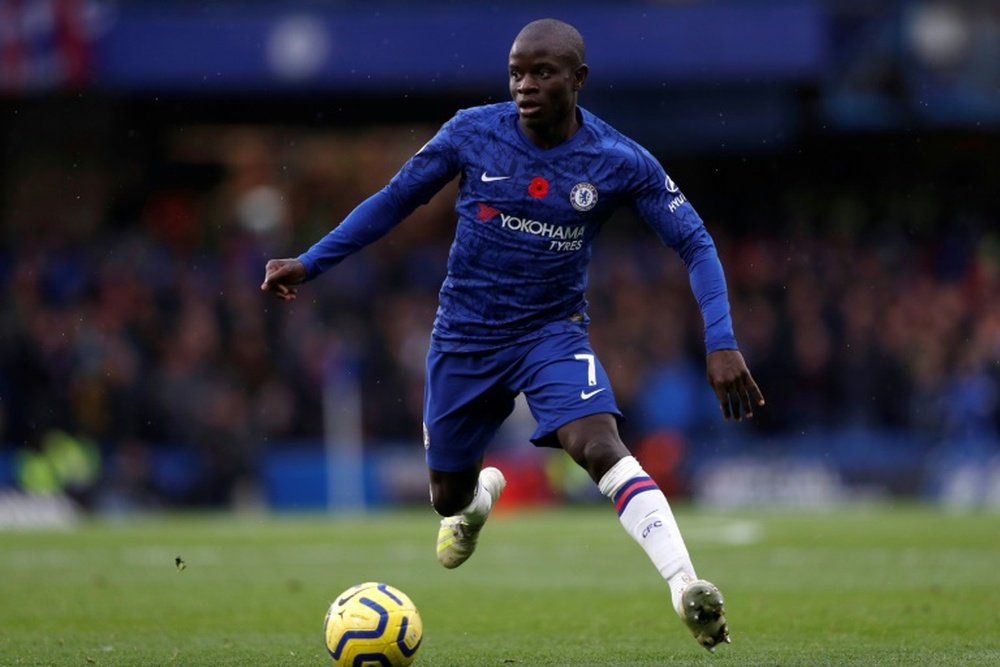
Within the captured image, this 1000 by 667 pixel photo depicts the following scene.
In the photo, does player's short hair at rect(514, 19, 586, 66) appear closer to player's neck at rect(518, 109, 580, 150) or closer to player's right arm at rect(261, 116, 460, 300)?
player's neck at rect(518, 109, 580, 150)

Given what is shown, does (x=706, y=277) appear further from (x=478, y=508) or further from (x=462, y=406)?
(x=478, y=508)

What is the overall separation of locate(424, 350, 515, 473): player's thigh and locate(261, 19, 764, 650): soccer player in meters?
0.01

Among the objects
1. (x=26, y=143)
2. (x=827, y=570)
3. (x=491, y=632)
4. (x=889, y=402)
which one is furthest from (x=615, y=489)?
(x=26, y=143)

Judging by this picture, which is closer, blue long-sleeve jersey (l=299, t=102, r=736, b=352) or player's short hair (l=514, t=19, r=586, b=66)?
player's short hair (l=514, t=19, r=586, b=66)

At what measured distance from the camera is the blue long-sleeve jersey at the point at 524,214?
7527 millimetres

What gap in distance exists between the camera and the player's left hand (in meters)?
6.98

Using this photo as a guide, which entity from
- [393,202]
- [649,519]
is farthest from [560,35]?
[649,519]

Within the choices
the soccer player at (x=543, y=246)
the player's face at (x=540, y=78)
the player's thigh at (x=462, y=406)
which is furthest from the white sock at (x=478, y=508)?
the player's face at (x=540, y=78)

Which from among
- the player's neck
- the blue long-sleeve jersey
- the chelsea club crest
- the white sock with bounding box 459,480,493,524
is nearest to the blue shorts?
the blue long-sleeve jersey

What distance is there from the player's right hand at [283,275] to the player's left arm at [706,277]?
1484 mm

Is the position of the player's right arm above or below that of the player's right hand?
above

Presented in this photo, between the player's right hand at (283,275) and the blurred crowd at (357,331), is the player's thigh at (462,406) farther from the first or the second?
the blurred crowd at (357,331)

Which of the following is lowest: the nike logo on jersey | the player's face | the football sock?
the football sock

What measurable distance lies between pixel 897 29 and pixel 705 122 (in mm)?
3010
